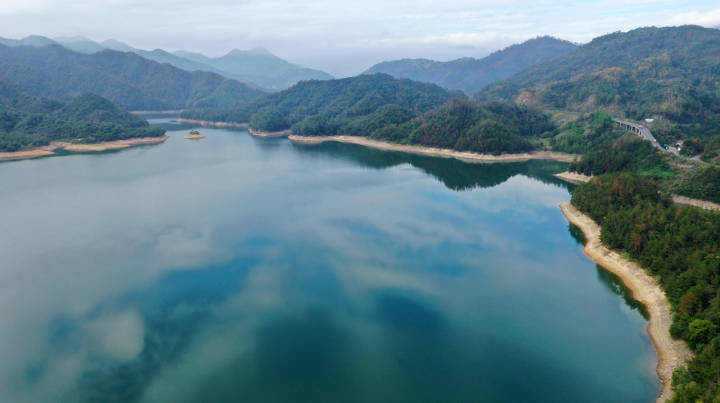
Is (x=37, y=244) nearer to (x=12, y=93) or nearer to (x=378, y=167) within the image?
(x=378, y=167)

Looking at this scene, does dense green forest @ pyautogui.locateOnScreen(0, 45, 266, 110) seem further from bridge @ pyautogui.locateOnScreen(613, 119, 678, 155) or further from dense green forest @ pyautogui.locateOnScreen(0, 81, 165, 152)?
bridge @ pyautogui.locateOnScreen(613, 119, 678, 155)

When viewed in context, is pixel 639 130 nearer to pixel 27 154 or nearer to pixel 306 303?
pixel 306 303

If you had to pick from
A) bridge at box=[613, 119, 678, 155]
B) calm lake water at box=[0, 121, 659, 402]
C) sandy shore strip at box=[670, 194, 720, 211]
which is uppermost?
bridge at box=[613, 119, 678, 155]

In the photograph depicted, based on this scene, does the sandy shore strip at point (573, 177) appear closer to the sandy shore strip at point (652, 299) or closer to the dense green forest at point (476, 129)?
the dense green forest at point (476, 129)

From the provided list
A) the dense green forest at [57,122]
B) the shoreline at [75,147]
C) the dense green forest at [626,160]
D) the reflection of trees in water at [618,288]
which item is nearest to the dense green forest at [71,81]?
the dense green forest at [57,122]

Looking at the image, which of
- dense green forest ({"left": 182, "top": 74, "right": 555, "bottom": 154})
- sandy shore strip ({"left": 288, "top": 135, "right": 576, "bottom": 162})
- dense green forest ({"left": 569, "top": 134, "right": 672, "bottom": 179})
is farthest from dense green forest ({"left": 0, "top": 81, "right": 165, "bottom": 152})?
dense green forest ({"left": 569, "top": 134, "right": 672, "bottom": 179})

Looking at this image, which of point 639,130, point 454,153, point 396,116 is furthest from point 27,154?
point 639,130
